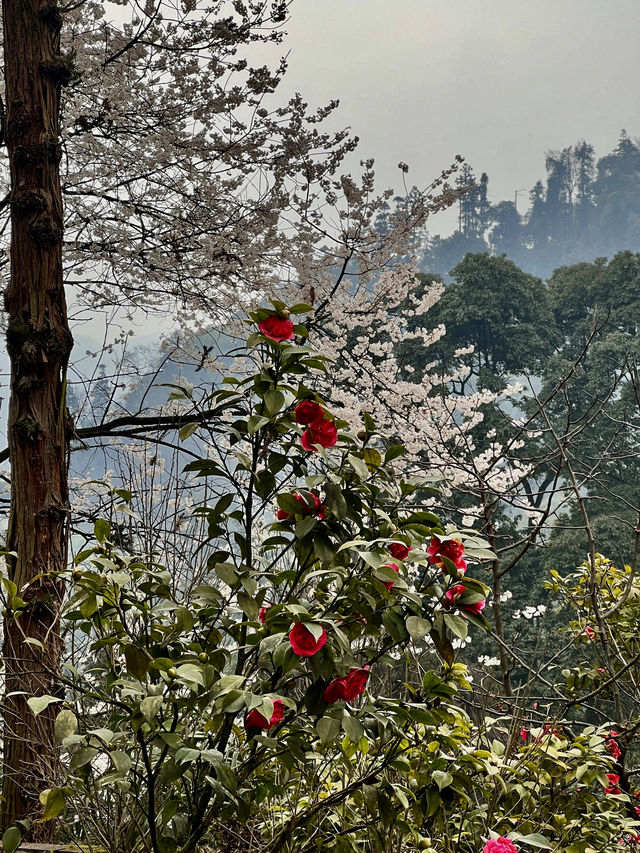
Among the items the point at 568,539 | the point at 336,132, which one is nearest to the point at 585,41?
the point at 568,539

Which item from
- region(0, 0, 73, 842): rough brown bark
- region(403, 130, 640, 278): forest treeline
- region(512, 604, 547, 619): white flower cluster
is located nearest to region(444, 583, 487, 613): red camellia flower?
region(512, 604, 547, 619): white flower cluster

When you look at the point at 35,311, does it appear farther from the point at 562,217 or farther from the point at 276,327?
the point at 562,217

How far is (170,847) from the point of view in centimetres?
118

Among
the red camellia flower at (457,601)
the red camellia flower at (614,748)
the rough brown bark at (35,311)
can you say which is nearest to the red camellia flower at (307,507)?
the red camellia flower at (457,601)

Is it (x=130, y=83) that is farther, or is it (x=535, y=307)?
(x=535, y=307)

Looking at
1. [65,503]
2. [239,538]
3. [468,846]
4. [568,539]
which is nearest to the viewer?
[239,538]

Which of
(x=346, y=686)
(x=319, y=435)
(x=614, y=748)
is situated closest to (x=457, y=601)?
(x=346, y=686)

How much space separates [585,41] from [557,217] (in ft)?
64.5

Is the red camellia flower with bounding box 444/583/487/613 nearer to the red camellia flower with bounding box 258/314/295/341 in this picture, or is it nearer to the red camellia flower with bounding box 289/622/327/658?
the red camellia flower with bounding box 289/622/327/658

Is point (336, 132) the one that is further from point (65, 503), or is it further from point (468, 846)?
point (468, 846)

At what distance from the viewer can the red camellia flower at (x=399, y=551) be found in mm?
1170

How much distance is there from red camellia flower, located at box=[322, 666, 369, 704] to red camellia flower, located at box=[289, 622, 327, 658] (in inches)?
5.4

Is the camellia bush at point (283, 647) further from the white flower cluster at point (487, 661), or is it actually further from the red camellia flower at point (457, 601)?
the white flower cluster at point (487, 661)

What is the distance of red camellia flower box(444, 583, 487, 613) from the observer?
1.14m
